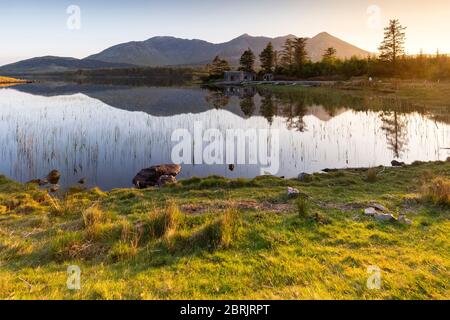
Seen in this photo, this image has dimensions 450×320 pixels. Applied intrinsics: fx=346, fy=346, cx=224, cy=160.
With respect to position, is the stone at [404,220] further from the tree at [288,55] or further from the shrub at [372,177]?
the tree at [288,55]

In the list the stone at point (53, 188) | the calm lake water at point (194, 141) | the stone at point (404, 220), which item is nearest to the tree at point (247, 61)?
the calm lake water at point (194, 141)

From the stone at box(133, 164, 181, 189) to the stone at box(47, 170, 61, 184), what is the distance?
408cm

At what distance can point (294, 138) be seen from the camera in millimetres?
27219

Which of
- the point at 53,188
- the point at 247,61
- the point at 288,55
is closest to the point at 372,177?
the point at 53,188

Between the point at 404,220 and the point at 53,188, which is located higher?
the point at 404,220

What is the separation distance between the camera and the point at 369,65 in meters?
81.0

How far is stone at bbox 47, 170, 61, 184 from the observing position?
58.7 ft

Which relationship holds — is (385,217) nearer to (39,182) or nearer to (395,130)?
(39,182)

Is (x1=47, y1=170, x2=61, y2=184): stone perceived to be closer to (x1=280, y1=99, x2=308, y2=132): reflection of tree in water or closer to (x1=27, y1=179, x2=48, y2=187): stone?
(x1=27, y1=179, x2=48, y2=187): stone

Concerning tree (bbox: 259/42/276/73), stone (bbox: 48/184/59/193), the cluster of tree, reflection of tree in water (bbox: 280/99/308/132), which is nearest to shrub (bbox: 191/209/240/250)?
stone (bbox: 48/184/59/193)

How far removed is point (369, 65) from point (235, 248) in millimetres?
84100
